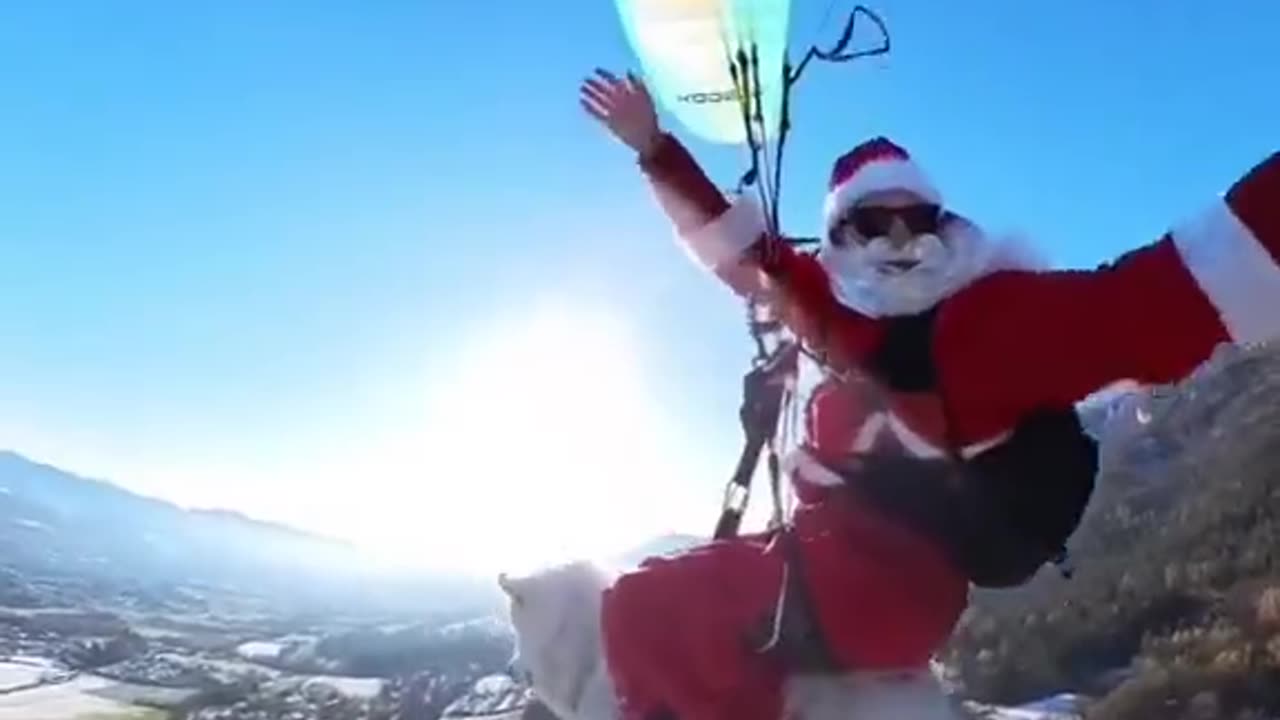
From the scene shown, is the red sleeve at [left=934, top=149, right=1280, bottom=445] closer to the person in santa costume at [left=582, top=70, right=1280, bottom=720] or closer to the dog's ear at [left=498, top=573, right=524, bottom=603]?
the person in santa costume at [left=582, top=70, right=1280, bottom=720]

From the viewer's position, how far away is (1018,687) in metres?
8.92

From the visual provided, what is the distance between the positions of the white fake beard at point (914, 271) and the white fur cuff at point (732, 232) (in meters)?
0.33

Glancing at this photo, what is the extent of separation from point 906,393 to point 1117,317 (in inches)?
11.6

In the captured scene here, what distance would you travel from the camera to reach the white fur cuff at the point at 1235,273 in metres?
1.44

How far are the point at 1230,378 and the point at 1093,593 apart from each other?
8288 millimetres

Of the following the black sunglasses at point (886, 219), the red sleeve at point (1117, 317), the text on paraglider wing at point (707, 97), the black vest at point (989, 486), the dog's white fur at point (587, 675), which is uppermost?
the text on paraglider wing at point (707, 97)

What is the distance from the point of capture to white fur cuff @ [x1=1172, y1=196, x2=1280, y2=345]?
144 cm

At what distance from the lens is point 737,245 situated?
2.14m

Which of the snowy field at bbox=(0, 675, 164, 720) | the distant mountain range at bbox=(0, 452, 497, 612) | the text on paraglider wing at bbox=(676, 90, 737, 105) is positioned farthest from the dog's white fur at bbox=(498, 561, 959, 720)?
the distant mountain range at bbox=(0, 452, 497, 612)

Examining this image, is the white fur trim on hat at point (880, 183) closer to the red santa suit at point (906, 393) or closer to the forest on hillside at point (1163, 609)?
the red santa suit at point (906, 393)

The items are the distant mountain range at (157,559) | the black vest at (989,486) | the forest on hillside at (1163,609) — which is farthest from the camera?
the distant mountain range at (157,559)

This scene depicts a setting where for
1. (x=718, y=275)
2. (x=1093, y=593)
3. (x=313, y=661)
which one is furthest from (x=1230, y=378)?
(x=313, y=661)

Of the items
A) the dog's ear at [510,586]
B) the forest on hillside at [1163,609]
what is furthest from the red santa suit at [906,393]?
the forest on hillside at [1163,609]

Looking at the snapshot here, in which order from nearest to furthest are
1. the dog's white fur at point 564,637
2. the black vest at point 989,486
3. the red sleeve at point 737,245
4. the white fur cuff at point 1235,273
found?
the white fur cuff at point 1235,273, the black vest at point 989,486, the dog's white fur at point 564,637, the red sleeve at point 737,245
